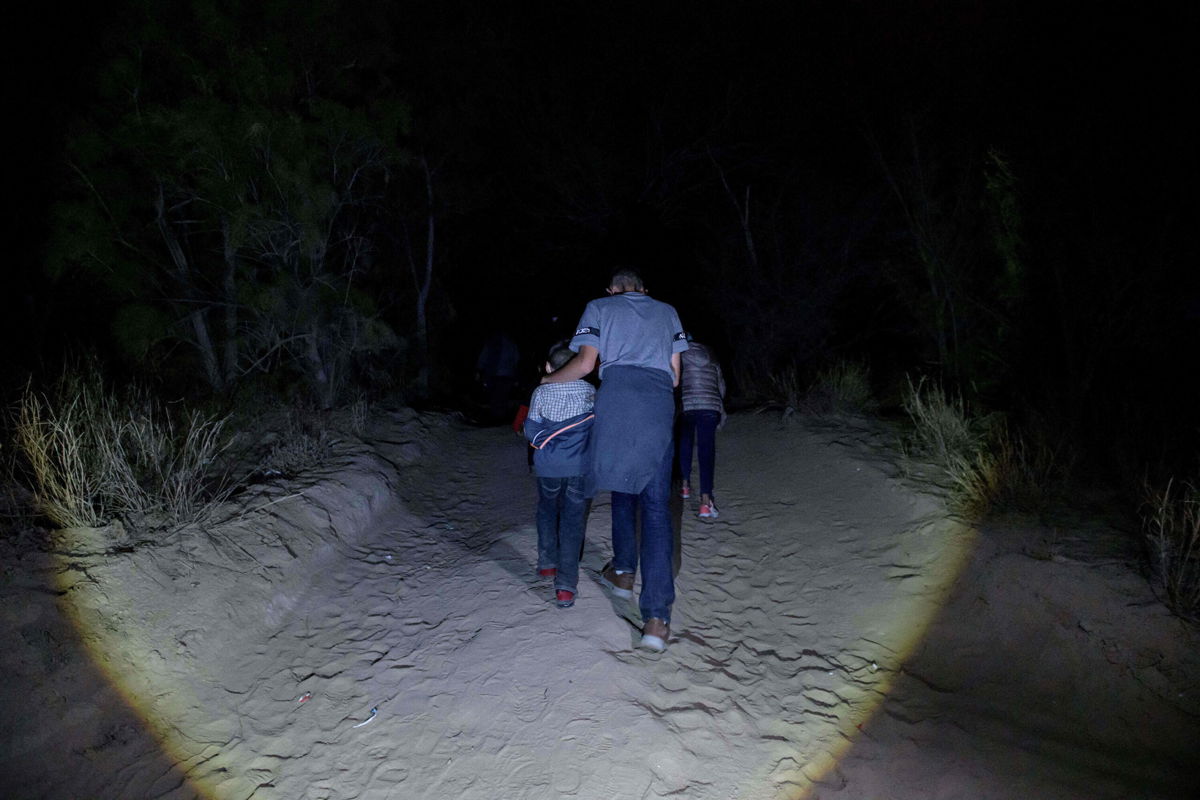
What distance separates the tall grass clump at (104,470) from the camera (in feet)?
14.1

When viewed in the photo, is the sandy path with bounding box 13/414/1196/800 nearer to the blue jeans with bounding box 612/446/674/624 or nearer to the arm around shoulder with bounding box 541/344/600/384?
the blue jeans with bounding box 612/446/674/624

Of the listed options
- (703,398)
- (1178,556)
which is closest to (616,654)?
(703,398)

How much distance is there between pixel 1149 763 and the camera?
3.19 meters

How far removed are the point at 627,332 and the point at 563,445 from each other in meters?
0.90

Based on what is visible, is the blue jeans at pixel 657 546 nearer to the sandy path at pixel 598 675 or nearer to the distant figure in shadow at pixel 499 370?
the sandy path at pixel 598 675

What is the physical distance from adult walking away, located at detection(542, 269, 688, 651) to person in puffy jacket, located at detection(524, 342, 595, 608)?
0.97ft

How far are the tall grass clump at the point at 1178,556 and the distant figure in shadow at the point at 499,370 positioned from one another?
31.0 ft

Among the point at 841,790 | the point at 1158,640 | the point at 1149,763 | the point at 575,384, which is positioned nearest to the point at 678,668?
the point at 841,790

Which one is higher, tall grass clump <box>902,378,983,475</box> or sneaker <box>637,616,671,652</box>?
tall grass clump <box>902,378,983,475</box>

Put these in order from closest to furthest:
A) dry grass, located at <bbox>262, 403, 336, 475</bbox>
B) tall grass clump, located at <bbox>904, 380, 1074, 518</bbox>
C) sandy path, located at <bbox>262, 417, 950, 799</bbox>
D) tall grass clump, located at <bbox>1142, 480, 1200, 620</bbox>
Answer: sandy path, located at <bbox>262, 417, 950, 799</bbox> < tall grass clump, located at <bbox>1142, 480, 1200, 620</bbox> < tall grass clump, located at <bbox>904, 380, 1074, 518</bbox> < dry grass, located at <bbox>262, 403, 336, 475</bbox>

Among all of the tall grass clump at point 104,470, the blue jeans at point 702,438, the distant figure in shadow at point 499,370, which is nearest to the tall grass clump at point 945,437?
the blue jeans at point 702,438

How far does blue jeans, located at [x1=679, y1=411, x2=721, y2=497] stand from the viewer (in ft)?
19.5

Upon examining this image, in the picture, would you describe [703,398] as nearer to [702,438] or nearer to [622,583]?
[702,438]

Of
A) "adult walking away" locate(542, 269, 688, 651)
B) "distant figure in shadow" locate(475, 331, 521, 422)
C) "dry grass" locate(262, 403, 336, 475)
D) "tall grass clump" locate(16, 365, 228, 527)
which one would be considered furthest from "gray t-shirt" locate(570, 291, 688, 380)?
"distant figure in shadow" locate(475, 331, 521, 422)
